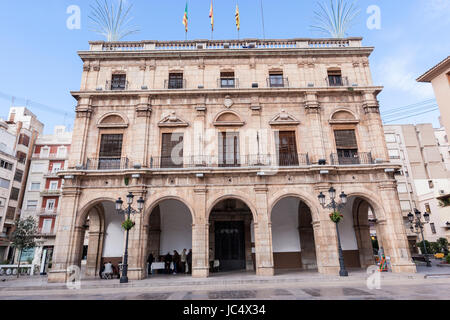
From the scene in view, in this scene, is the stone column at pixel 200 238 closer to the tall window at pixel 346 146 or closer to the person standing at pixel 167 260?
the person standing at pixel 167 260

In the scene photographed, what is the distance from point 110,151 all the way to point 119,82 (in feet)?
16.0

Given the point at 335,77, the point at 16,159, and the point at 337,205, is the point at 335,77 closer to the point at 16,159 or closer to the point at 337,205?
the point at 337,205

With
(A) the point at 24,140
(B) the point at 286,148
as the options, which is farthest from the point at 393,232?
(A) the point at 24,140

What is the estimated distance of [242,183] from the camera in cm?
1534

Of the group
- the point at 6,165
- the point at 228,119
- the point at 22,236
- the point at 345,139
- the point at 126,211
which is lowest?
the point at 22,236

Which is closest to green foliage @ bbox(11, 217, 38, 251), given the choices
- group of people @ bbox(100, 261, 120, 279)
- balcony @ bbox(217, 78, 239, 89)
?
group of people @ bbox(100, 261, 120, 279)

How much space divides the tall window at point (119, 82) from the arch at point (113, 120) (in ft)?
6.71

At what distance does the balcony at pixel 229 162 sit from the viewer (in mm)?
15852

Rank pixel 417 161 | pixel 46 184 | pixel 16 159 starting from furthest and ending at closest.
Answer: pixel 417 161
pixel 46 184
pixel 16 159

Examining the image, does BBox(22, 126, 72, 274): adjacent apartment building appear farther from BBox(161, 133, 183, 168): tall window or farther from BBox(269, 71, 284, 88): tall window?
BBox(269, 71, 284, 88): tall window

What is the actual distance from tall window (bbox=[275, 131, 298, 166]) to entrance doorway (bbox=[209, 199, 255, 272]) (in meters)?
4.37

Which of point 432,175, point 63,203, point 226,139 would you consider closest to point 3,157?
point 63,203

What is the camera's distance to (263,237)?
47.8 feet

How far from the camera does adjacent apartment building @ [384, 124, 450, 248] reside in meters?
39.2
